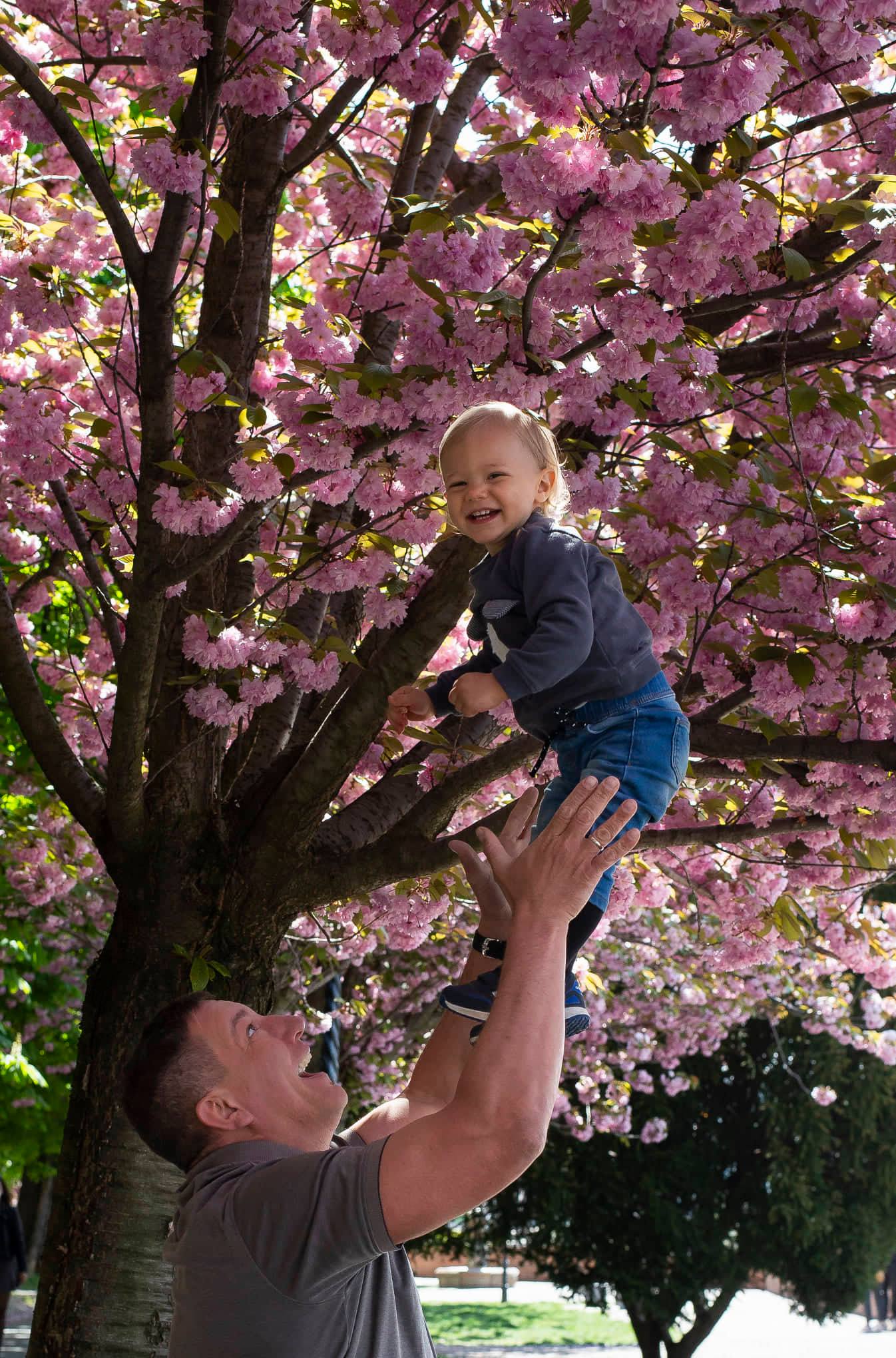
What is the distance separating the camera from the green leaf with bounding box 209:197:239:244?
12.7 ft

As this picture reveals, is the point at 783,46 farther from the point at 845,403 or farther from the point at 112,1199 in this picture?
the point at 112,1199

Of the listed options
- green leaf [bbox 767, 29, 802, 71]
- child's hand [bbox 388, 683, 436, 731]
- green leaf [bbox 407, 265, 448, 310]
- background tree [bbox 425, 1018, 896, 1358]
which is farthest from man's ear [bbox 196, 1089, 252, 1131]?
background tree [bbox 425, 1018, 896, 1358]

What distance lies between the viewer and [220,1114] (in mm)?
2379

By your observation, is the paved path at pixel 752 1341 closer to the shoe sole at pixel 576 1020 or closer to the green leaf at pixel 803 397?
the shoe sole at pixel 576 1020

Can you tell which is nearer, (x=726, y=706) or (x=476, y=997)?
(x=476, y=997)

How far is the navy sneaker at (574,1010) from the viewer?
8.45 feet

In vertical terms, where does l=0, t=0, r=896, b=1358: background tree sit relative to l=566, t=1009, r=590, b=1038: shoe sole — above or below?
above

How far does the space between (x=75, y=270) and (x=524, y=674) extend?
3.40 meters

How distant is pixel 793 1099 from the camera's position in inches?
773

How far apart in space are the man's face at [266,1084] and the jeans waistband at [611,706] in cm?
91

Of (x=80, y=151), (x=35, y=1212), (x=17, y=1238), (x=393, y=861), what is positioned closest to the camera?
(x=80, y=151)

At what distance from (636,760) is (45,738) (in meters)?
2.74

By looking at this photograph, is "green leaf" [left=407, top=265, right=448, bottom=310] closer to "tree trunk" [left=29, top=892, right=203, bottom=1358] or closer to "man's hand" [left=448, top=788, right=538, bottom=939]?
"man's hand" [left=448, top=788, right=538, bottom=939]

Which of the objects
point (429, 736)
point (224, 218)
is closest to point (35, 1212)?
point (429, 736)
